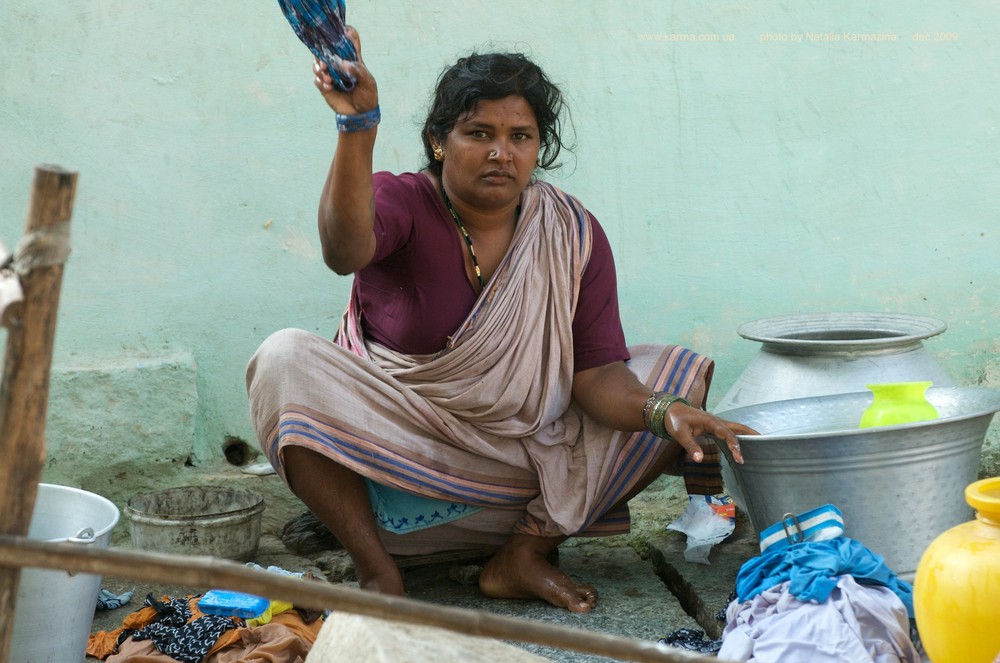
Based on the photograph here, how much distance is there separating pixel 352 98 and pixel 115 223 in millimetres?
1480

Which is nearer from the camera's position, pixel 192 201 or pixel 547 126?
pixel 547 126

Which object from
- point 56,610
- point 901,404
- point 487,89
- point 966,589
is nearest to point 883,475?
point 901,404

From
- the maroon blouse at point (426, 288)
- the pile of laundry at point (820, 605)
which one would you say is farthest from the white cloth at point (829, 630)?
the maroon blouse at point (426, 288)

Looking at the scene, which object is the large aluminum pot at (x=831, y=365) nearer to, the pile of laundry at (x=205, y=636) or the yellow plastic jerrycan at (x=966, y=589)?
the yellow plastic jerrycan at (x=966, y=589)

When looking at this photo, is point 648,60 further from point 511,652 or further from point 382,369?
point 511,652

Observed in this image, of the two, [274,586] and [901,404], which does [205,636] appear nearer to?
[274,586]

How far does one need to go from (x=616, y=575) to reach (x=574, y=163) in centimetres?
137

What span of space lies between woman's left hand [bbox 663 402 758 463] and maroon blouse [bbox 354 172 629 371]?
37 centimetres

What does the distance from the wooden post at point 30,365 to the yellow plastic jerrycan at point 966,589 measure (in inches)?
65.0

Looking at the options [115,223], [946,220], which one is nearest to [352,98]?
[115,223]

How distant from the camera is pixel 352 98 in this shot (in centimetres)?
264

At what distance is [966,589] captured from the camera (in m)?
2.18

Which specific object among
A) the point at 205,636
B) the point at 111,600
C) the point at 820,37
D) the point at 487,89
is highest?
the point at 820,37

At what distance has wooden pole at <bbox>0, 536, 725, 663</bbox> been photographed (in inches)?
56.5
